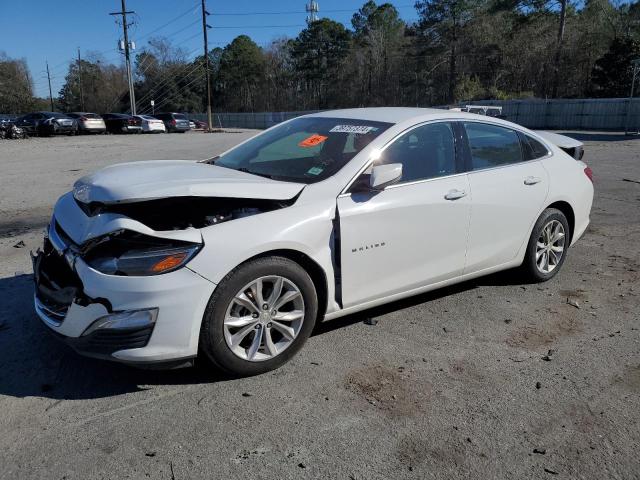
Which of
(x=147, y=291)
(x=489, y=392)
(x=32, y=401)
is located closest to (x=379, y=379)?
(x=489, y=392)

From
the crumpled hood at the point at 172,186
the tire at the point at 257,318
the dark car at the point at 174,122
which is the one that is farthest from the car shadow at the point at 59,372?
the dark car at the point at 174,122

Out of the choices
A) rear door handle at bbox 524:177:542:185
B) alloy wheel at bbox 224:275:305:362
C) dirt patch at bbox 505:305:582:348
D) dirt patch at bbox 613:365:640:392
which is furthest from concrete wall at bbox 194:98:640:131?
alloy wheel at bbox 224:275:305:362

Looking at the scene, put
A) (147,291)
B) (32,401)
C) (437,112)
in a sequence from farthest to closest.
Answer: (437,112) → (32,401) → (147,291)

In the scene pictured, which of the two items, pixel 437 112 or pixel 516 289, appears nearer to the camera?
pixel 437 112

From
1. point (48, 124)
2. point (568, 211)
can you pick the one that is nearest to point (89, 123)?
point (48, 124)

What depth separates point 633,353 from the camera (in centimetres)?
376

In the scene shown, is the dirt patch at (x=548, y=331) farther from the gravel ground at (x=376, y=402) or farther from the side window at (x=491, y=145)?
the side window at (x=491, y=145)


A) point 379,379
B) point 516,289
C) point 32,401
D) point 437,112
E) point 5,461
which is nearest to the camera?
point 5,461

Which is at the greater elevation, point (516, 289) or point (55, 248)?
point (55, 248)

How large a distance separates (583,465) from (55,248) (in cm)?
325

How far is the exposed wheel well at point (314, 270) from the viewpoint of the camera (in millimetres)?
3385

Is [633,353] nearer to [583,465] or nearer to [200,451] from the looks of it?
[583,465]

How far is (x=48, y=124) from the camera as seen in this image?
33.0 metres

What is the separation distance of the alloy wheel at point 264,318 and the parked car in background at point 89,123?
1367 inches
